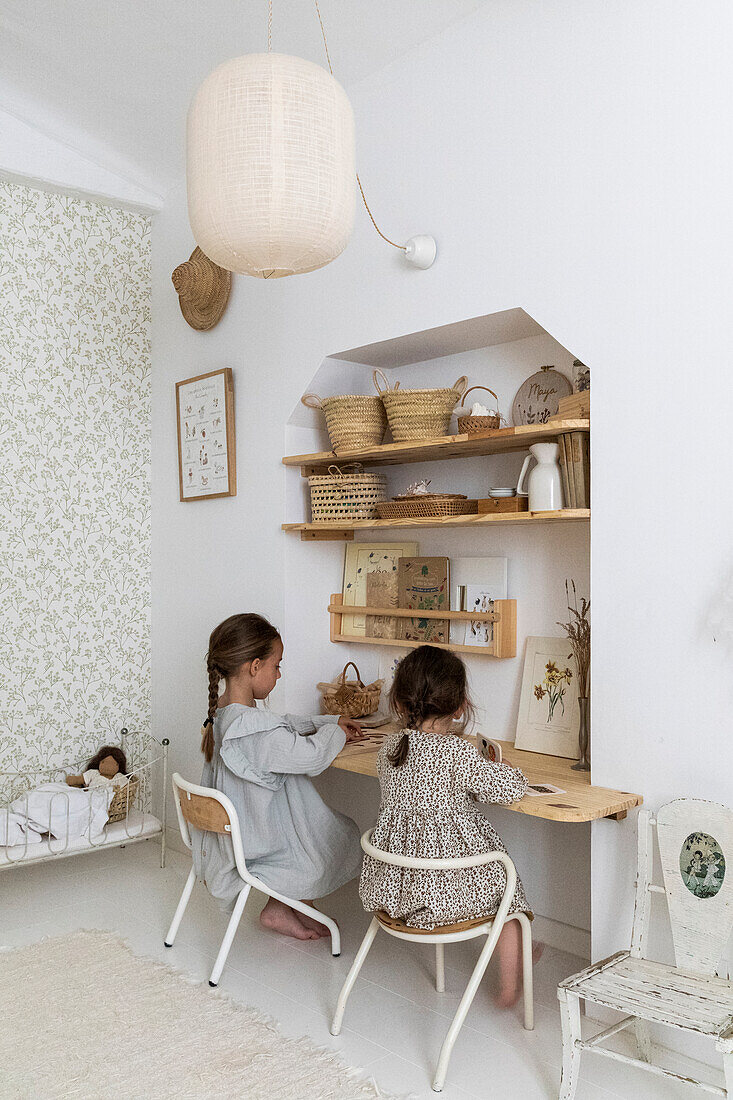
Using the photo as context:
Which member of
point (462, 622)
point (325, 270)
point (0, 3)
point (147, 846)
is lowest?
point (147, 846)

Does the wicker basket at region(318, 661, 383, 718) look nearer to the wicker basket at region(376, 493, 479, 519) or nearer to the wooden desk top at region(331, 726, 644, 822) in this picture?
the wooden desk top at region(331, 726, 644, 822)

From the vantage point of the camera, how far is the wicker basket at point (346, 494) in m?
3.20

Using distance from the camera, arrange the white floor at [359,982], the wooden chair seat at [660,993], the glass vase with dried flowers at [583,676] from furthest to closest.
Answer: the glass vase with dried flowers at [583,676]
the white floor at [359,982]
the wooden chair seat at [660,993]

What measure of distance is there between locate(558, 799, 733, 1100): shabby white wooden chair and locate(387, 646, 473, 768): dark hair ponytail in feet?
1.76

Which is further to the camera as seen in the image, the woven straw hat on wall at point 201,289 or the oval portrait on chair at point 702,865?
the woven straw hat on wall at point 201,289

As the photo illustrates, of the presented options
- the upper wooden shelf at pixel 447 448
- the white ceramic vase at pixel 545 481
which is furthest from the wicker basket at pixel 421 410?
the white ceramic vase at pixel 545 481

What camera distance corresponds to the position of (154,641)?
4195 mm

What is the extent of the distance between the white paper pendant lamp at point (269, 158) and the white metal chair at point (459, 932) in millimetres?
1396

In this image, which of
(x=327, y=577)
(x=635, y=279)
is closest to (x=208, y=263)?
(x=327, y=577)

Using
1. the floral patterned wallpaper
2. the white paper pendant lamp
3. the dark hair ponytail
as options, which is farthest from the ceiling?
the dark hair ponytail

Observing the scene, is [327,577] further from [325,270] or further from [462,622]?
[325,270]

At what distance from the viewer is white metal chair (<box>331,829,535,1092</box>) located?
2.14m

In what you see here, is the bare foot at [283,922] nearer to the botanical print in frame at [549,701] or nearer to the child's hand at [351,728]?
the child's hand at [351,728]

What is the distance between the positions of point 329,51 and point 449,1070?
2956 millimetres
